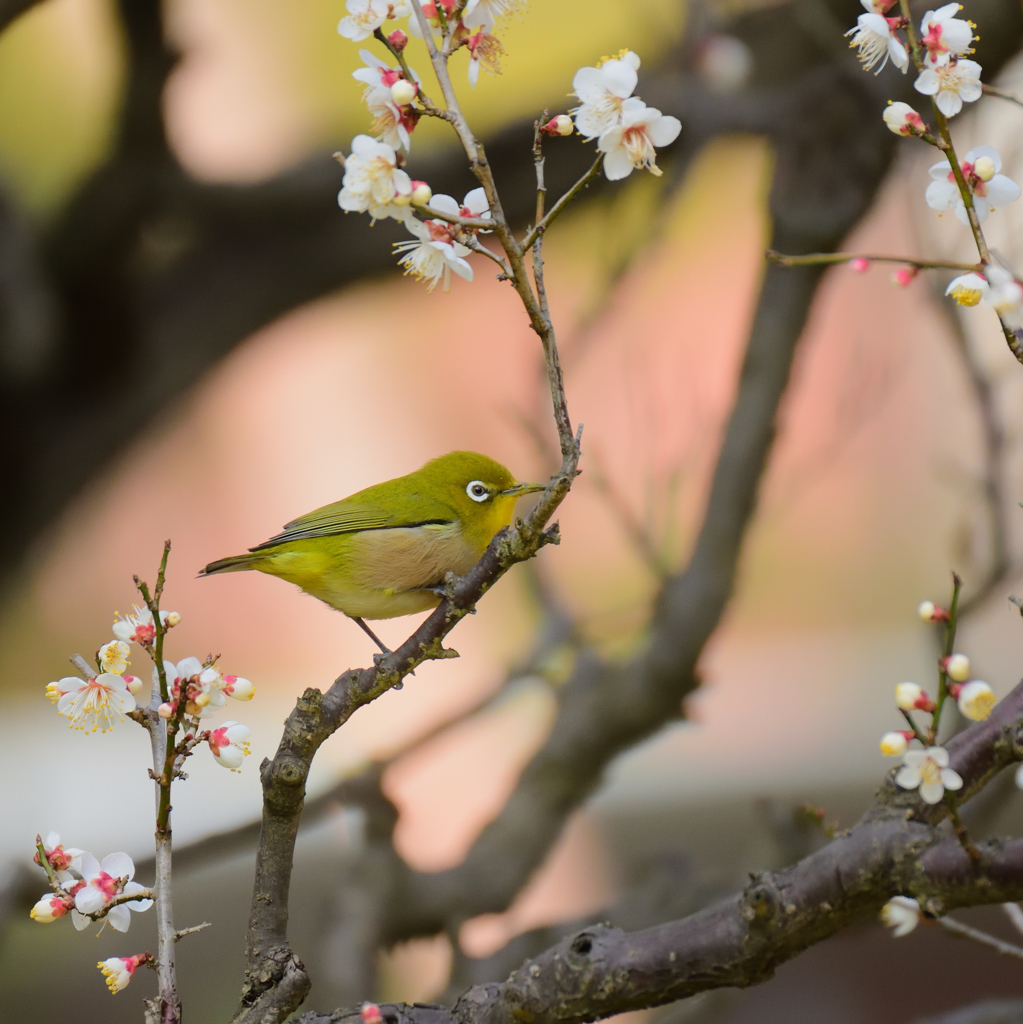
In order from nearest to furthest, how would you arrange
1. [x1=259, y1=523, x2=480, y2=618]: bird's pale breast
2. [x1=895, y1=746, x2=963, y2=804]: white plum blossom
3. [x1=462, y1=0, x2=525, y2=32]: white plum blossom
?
[x1=895, y1=746, x2=963, y2=804]: white plum blossom < [x1=462, y1=0, x2=525, y2=32]: white plum blossom < [x1=259, y1=523, x2=480, y2=618]: bird's pale breast

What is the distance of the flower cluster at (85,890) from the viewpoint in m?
0.64

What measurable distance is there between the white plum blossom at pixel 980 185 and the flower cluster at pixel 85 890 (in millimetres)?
695

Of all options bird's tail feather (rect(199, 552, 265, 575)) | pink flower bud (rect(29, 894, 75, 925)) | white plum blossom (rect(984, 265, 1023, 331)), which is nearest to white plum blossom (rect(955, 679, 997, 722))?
white plum blossom (rect(984, 265, 1023, 331))

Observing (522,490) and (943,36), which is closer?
(943,36)

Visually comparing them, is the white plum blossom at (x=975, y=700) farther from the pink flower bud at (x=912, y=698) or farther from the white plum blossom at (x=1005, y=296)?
the white plum blossom at (x=1005, y=296)

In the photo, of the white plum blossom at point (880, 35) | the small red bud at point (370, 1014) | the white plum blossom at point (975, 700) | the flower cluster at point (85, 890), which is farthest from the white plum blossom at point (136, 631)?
the white plum blossom at point (880, 35)

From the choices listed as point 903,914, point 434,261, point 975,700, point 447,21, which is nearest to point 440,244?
point 434,261

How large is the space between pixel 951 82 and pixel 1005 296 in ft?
0.56

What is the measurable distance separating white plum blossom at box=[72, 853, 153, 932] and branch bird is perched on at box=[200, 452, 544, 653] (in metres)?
0.41

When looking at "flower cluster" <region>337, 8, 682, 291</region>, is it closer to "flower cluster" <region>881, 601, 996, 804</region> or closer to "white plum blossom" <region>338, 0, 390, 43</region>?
"white plum blossom" <region>338, 0, 390, 43</region>

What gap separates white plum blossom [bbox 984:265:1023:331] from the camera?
22.0 inches

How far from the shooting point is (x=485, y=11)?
614 mm

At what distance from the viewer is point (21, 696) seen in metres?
2.16

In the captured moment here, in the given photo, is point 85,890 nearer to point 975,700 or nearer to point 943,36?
point 975,700
